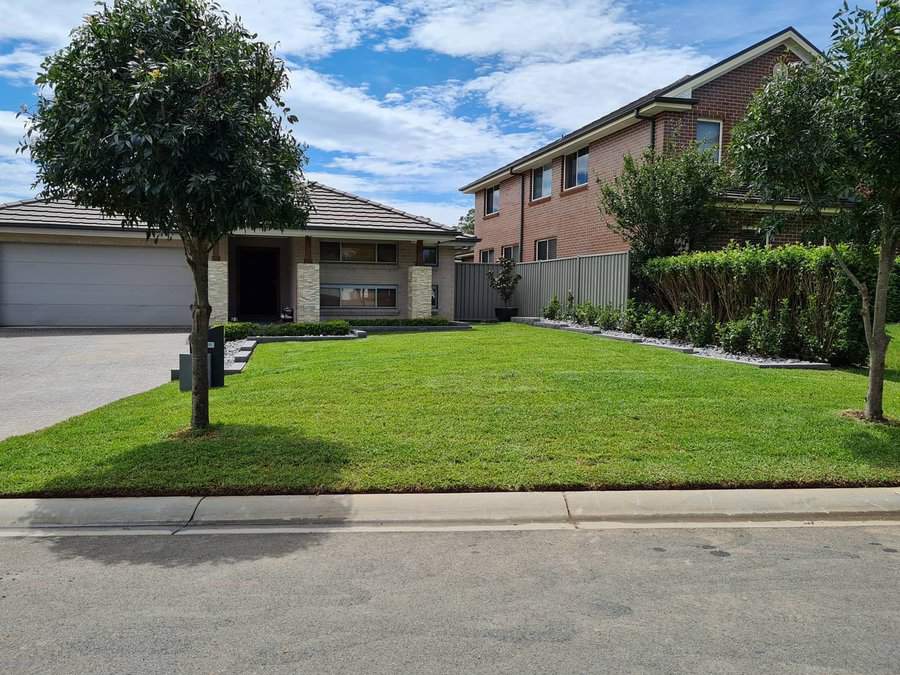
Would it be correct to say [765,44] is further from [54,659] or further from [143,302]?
[54,659]

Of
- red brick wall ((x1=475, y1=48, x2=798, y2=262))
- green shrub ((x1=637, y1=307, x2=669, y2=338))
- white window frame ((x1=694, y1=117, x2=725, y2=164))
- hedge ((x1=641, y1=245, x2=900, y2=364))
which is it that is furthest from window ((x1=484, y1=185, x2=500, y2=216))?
hedge ((x1=641, y1=245, x2=900, y2=364))

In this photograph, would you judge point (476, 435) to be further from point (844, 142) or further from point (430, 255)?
point (430, 255)

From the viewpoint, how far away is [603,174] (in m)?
22.1

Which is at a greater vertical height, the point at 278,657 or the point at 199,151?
the point at 199,151

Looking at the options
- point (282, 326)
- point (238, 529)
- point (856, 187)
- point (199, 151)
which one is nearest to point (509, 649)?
point (238, 529)

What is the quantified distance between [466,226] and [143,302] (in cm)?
6040

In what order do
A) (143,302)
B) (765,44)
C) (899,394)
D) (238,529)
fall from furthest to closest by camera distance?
(143,302) < (765,44) < (899,394) < (238,529)

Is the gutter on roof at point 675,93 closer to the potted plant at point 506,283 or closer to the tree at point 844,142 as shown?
the potted plant at point 506,283

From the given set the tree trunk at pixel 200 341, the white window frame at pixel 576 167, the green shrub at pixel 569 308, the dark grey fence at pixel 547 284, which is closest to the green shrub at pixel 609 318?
the dark grey fence at pixel 547 284

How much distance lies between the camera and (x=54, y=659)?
3.36 meters

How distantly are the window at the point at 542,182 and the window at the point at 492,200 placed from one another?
4265 mm

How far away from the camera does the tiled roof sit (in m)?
21.5

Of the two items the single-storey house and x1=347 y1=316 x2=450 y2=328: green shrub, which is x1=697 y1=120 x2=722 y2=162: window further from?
x1=347 y1=316 x2=450 y2=328: green shrub

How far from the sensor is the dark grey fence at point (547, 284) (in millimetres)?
18375
